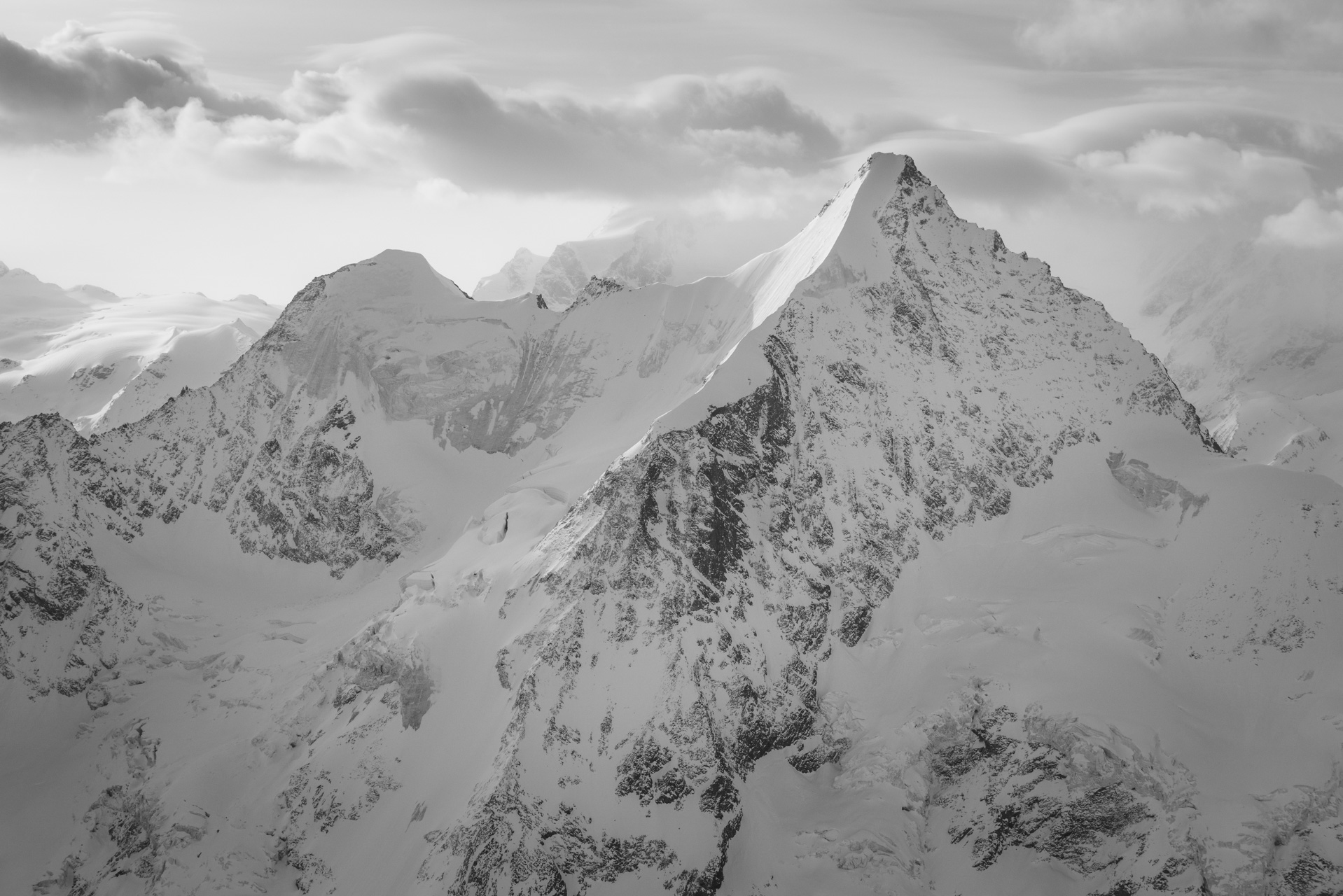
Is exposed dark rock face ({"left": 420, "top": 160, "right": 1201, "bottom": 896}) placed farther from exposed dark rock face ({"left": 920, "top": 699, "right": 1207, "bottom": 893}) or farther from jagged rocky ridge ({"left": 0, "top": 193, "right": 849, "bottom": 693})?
jagged rocky ridge ({"left": 0, "top": 193, "right": 849, "bottom": 693})

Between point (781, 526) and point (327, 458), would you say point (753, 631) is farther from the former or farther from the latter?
point (327, 458)

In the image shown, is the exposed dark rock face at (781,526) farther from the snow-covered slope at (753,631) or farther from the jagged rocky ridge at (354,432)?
the jagged rocky ridge at (354,432)

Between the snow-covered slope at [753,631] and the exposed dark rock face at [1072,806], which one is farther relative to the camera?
the snow-covered slope at [753,631]

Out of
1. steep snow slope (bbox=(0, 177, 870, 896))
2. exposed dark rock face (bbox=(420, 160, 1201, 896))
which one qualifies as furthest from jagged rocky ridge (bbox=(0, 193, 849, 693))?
exposed dark rock face (bbox=(420, 160, 1201, 896))

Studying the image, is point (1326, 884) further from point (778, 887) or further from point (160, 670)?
point (160, 670)

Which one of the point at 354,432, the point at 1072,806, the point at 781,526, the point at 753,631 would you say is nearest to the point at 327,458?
the point at 354,432

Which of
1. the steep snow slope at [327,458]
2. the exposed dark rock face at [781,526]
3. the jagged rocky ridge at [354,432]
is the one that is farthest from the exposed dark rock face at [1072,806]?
the jagged rocky ridge at [354,432]
